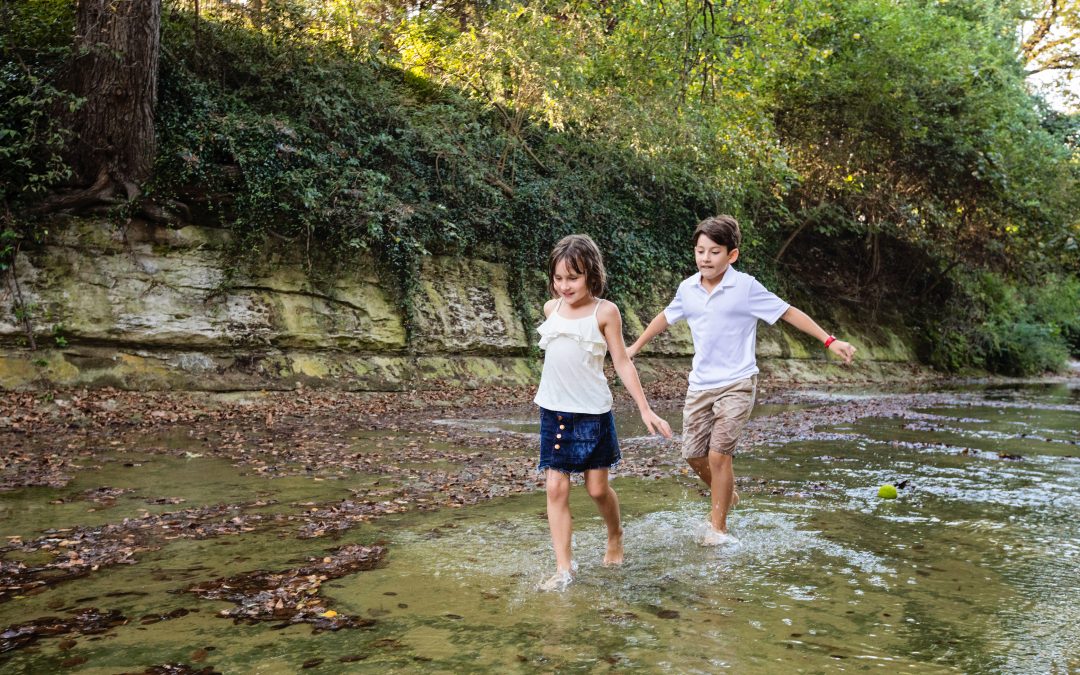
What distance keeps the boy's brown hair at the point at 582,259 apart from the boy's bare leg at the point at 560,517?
3.48ft

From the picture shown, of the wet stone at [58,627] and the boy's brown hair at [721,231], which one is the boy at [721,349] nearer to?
the boy's brown hair at [721,231]

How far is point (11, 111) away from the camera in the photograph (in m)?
11.7

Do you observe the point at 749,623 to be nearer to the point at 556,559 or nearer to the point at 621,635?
the point at 621,635

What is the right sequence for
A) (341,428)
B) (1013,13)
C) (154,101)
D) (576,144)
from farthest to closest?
(1013,13)
(576,144)
(154,101)
(341,428)

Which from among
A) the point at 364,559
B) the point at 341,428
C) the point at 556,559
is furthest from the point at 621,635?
the point at 341,428

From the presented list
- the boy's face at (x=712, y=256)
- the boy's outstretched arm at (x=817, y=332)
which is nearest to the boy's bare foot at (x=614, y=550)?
the boy's outstretched arm at (x=817, y=332)

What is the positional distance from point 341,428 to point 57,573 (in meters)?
6.36

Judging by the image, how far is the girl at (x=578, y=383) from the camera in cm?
489

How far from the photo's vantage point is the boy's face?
5.71m

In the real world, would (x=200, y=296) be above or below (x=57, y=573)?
above

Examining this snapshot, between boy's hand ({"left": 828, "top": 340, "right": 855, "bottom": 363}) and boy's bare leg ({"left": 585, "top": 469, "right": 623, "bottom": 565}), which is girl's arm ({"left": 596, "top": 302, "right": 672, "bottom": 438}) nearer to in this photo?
boy's bare leg ({"left": 585, "top": 469, "right": 623, "bottom": 565})

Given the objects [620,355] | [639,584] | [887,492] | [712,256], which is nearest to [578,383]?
[620,355]

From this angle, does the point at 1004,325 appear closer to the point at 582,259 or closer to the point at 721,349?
the point at 721,349

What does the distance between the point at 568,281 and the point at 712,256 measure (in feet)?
4.22
